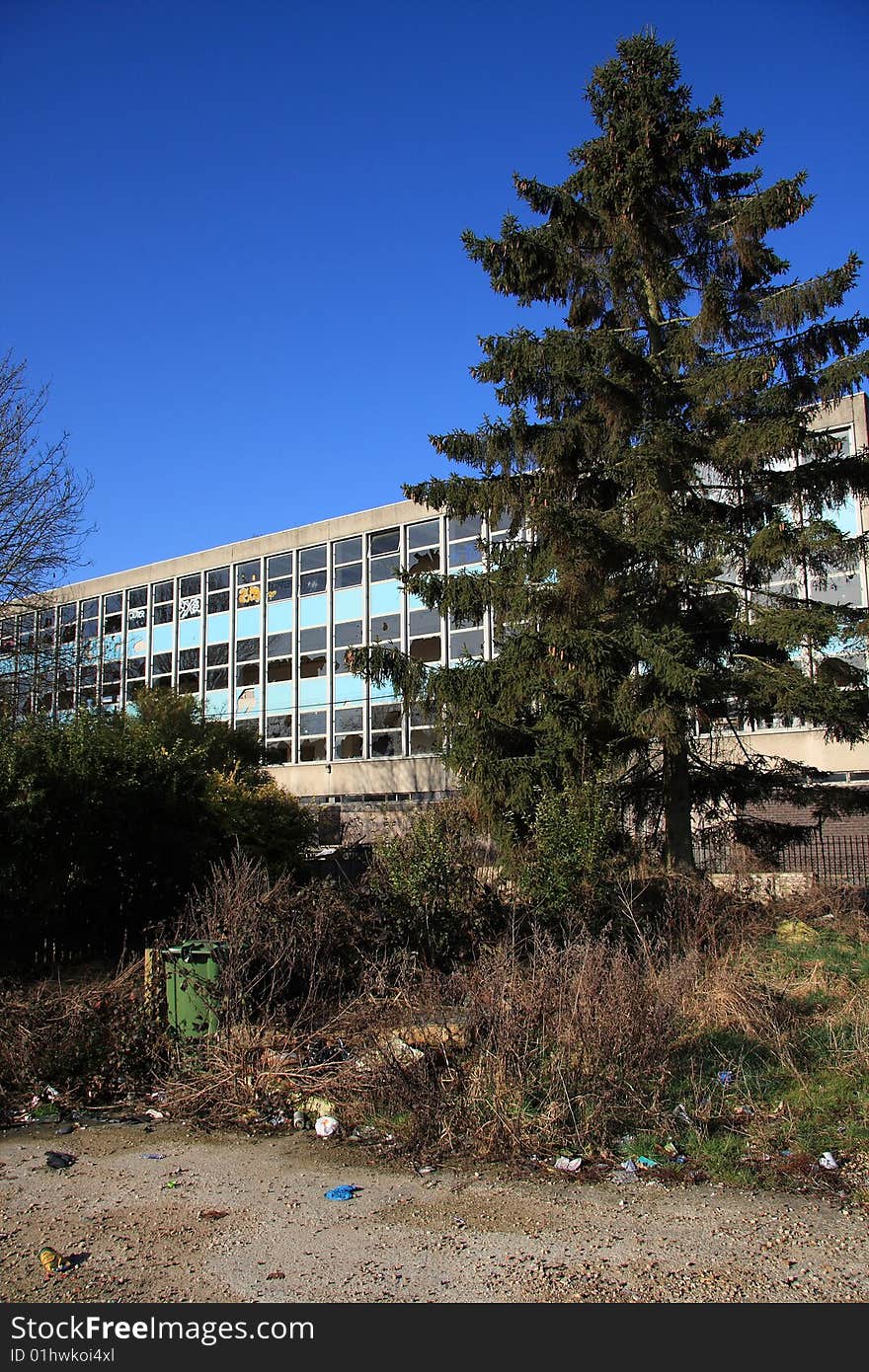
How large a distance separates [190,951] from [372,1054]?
183 cm

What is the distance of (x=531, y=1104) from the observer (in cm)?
588

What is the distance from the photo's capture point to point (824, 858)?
20656 millimetres

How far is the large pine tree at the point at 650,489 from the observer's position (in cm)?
1349

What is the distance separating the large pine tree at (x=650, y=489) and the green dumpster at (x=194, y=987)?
642 centimetres

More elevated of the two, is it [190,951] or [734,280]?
[734,280]

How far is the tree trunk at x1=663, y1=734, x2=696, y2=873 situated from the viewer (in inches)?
559

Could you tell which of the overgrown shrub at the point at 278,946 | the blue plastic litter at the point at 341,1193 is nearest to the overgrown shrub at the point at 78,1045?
the overgrown shrub at the point at 278,946

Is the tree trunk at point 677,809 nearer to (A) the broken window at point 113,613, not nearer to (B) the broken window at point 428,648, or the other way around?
(B) the broken window at point 428,648

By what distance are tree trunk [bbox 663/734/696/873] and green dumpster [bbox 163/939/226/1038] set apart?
8.36 metres

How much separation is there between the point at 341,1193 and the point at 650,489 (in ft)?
37.2

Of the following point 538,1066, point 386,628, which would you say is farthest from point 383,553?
point 538,1066

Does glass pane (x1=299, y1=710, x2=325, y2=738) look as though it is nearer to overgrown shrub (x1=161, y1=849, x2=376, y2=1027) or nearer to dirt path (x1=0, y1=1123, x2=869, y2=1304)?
overgrown shrub (x1=161, y1=849, x2=376, y2=1027)
